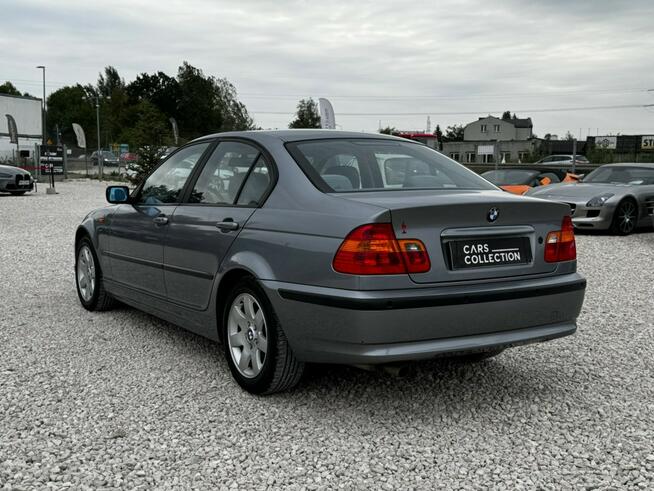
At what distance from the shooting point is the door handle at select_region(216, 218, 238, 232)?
14.3ft

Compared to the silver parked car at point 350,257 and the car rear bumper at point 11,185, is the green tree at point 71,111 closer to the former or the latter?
the car rear bumper at point 11,185

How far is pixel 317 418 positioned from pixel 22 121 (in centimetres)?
4458

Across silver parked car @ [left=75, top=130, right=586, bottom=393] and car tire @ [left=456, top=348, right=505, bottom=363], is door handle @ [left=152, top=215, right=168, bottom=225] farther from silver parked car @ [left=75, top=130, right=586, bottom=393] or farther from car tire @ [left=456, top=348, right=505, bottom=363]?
car tire @ [left=456, top=348, right=505, bottom=363]

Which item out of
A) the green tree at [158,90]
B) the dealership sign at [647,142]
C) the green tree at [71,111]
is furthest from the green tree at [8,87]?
the dealership sign at [647,142]

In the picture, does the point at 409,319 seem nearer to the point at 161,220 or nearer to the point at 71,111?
the point at 161,220

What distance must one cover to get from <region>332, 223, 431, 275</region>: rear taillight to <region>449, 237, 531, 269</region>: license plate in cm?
26

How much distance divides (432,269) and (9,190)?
79.4 ft

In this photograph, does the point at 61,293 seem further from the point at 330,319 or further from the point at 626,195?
the point at 626,195

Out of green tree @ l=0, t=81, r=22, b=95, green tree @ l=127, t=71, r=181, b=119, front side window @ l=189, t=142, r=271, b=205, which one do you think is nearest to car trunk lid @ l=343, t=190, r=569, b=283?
front side window @ l=189, t=142, r=271, b=205

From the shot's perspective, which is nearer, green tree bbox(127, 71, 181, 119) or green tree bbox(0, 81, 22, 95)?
green tree bbox(127, 71, 181, 119)

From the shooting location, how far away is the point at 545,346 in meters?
5.44

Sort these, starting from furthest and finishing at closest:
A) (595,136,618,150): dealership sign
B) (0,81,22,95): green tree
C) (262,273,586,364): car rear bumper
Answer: (0,81,22,95): green tree, (595,136,618,150): dealership sign, (262,273,586,364): car rear bumper

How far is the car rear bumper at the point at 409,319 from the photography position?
356 centimetres

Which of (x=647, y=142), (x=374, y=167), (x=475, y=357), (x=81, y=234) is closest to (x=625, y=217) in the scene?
(x=475, y=357)
